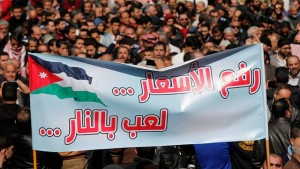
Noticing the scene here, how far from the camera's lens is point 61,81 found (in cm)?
812

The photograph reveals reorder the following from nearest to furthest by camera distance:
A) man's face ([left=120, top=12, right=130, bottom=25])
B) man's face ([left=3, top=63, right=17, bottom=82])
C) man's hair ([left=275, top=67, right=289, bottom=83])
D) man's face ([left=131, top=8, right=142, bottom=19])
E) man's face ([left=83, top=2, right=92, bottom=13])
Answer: man's hair ([left=275, top=67, right=289, bottom=83]) < man's face ([left=3, top=63, right=17, bottom=82]) < man's face ([left=120, top=12, right=130, bottom=25]) < man's face ([left=131, top=8, right=142, bottom=19]) < man's face ([left=83, top=2, right=92, bottom=13])

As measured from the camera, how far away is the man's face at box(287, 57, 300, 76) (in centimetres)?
1353

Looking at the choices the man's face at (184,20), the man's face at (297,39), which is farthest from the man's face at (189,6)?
the man's face at (297,39)

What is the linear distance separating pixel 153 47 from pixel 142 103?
6406mm

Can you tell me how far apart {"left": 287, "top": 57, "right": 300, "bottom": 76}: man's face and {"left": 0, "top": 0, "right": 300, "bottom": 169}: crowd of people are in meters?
0.01

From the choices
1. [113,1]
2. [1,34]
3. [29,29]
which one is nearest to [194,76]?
[1,34]

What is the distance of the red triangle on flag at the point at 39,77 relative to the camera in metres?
8.11

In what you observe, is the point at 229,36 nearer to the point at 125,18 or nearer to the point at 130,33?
the point at 130,33

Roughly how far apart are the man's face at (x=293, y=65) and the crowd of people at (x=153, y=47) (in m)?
0.01

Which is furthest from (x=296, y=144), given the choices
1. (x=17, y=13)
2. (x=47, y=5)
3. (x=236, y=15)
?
(x=47, y=5)

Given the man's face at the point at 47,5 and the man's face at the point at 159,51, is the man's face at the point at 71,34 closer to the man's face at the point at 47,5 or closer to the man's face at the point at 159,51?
the man's face at the point at 47,5

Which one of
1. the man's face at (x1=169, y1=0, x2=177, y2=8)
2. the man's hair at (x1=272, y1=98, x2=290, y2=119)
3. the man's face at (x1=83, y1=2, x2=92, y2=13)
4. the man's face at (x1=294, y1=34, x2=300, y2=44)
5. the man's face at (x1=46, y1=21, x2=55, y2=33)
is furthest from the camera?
the man's face at (x1=169, y1=0, x2=177, y2=8)

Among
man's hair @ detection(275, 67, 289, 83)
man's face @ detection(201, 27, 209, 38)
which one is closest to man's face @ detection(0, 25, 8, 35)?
man's face @ detection(201, 27, 209, 38)

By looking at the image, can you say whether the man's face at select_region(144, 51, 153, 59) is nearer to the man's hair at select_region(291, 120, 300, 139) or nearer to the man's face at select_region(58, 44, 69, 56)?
the man's face at select_region(58, 44, 69, 56)
